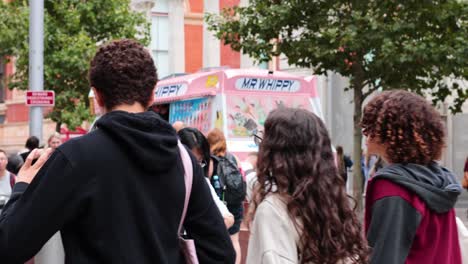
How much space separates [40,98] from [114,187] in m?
14.0

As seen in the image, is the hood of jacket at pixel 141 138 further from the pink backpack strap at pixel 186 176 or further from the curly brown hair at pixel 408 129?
the curly brown hair at pixel 408 129

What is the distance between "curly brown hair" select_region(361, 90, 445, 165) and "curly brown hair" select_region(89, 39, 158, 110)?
114 centimetres

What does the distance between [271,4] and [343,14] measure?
1588 mm

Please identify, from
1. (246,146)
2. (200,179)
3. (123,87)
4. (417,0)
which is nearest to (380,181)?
(200,179)

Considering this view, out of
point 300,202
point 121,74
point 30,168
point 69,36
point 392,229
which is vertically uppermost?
point 69,36

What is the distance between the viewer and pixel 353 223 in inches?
135

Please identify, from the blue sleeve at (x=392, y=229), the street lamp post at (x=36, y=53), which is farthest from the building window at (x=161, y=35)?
the blue sleeve at (x=392, y=229)

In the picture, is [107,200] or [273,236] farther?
[273,236]

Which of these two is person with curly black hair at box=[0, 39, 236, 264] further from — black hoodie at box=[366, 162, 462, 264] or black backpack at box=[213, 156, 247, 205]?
black backpack at box=[213, 156, 247, 205]

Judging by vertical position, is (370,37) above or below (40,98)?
above

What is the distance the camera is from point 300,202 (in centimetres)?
334

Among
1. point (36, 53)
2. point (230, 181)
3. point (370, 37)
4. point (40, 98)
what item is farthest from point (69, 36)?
point (230, 181)

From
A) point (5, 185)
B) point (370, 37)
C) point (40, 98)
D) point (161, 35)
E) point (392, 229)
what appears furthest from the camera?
point (161, 35)

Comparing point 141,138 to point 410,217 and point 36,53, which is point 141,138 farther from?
point 36,53
